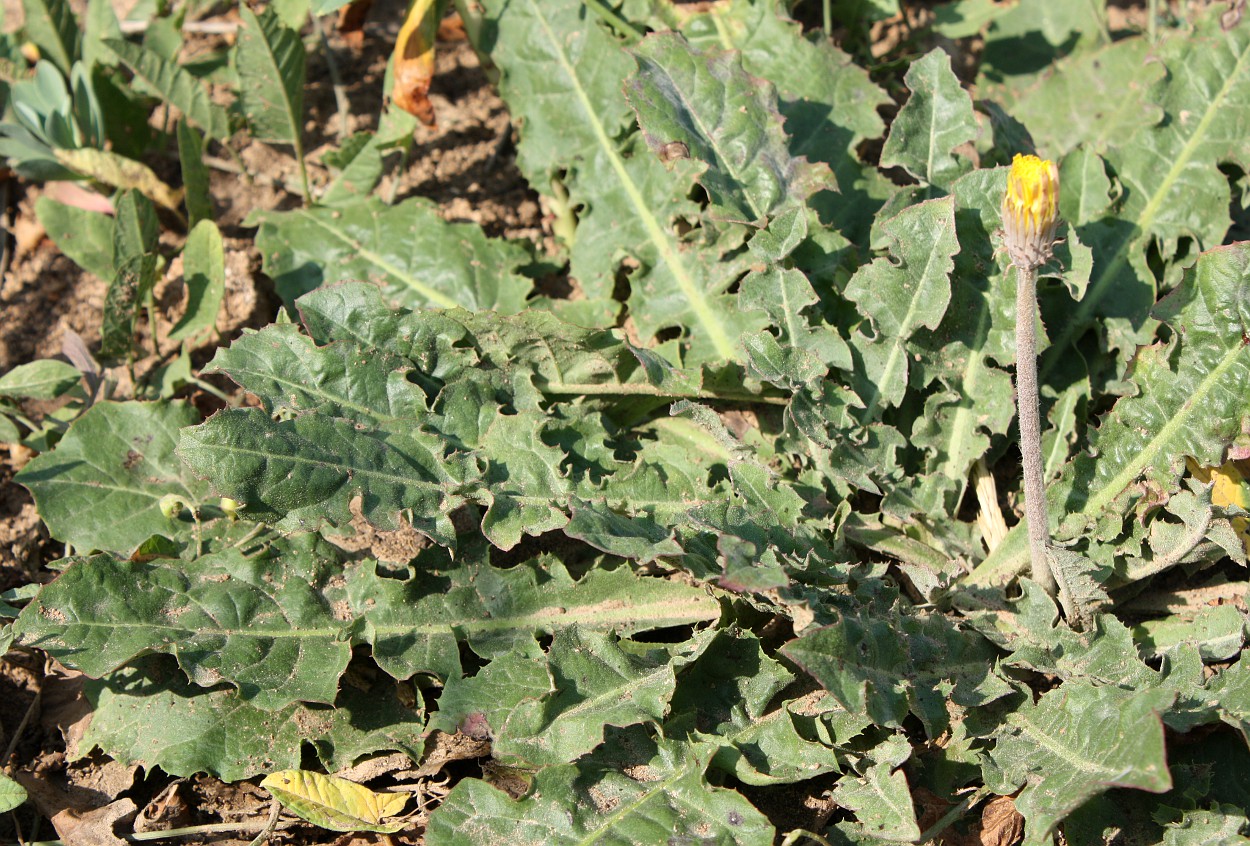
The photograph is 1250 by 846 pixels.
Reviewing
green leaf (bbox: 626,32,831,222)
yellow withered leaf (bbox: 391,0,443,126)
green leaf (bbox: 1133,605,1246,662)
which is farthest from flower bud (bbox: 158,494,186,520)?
green leaf (bbox: 1133,605,1246,662)

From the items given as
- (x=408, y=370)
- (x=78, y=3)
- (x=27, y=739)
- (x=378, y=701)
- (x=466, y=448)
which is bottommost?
(x=27, y=739)

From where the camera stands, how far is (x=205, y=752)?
2.71 metres

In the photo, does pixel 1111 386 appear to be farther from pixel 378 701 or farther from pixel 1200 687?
pixel 378 701

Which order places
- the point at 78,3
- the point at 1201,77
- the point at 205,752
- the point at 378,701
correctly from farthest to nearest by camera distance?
the point at 78,3 → the point at 1201,77 → the point at 378,701 → the point at 205,752

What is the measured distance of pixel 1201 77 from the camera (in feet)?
11.0

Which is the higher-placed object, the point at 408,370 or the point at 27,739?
the point at 408,370

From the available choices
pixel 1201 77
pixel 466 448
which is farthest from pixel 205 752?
pixel 1201 77

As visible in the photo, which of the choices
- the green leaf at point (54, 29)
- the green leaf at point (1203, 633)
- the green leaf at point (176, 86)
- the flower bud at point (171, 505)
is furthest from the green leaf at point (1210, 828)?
the green leaf at point (54, 29)

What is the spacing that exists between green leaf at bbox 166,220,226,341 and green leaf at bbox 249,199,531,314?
147mm

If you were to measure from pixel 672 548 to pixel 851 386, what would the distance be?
0.97 metres

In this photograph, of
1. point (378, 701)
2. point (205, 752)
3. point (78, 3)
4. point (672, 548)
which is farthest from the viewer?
point (78, 3)

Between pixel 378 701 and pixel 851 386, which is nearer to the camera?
pixel 378 701

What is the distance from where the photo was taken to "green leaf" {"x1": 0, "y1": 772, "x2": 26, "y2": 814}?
2.65 meters

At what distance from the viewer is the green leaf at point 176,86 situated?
13.1ft
